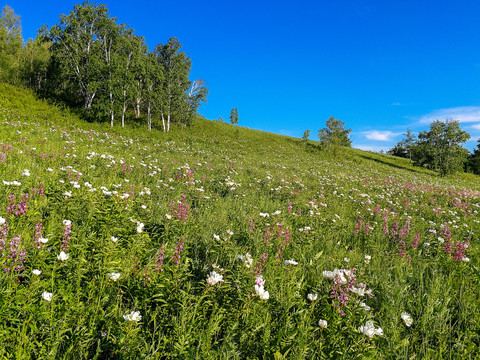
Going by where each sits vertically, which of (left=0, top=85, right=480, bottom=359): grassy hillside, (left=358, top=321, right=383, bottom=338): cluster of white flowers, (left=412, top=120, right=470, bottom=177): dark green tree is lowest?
(left=0, top=85, right=480, bottom=359): grassy hillside

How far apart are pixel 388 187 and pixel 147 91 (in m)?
23.6

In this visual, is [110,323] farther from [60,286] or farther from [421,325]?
[421,325]

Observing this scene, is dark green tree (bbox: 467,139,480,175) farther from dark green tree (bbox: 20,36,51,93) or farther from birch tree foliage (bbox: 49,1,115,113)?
dark green tree (bbox: 20,36,51,93)

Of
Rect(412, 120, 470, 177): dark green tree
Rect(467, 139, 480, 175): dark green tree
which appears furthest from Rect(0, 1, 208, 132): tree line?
Rect(467, 139, 480, 175): dark green tree

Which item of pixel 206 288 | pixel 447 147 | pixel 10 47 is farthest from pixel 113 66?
pixel 447 147

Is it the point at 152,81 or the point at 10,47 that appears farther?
the point at 10,47

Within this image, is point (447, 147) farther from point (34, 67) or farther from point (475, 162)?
point (34, 67)

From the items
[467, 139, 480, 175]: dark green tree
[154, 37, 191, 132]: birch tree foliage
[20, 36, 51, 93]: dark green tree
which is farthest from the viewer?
[467, 139, 480, 175]: dark green tree

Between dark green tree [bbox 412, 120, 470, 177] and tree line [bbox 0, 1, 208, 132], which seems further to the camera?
dark green tree [bbox 412, 120, 470, 177]

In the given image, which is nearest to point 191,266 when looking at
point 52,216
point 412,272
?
point 52,216

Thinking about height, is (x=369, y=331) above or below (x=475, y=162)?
below

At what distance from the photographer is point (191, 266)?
354 cm

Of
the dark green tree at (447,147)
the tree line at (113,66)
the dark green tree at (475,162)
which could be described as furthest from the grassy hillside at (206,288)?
the dark green tree at (475,162)

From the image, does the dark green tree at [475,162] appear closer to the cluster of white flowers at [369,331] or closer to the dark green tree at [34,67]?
the cluster of white flowers at [369,331]
